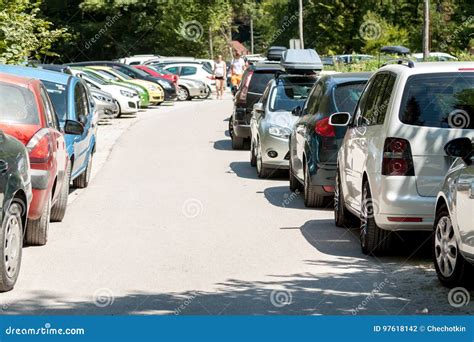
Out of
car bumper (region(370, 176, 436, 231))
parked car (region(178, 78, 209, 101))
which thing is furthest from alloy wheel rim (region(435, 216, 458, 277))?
parked car (region(178, 78, 209, 101))

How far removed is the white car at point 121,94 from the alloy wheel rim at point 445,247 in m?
27.2

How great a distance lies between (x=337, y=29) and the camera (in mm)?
95688

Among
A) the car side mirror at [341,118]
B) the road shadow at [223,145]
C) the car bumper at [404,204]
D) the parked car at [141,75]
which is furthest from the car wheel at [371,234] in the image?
the parked car at [141,75]

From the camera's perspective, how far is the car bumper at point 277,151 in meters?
17.8

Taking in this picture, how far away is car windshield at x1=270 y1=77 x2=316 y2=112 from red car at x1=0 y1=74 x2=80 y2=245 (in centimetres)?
637

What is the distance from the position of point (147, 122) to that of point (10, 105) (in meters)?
22.6

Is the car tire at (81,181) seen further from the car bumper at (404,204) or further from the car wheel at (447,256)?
the car wheel at (447,256)

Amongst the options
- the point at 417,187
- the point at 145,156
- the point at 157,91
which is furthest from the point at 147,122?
the point at 417,187

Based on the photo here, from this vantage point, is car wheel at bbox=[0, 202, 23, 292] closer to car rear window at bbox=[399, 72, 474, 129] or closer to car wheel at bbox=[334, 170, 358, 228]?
car rear window at bbox=[399, 72, 474, 129]

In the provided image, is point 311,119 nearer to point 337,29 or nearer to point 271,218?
point 271,218

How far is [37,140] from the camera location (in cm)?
1117

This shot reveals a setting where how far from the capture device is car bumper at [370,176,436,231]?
9984 mm

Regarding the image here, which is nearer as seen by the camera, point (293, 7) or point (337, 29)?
point (337, 29)

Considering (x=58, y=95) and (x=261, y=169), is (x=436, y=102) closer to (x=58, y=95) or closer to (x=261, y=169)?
(x=58, y=95)
